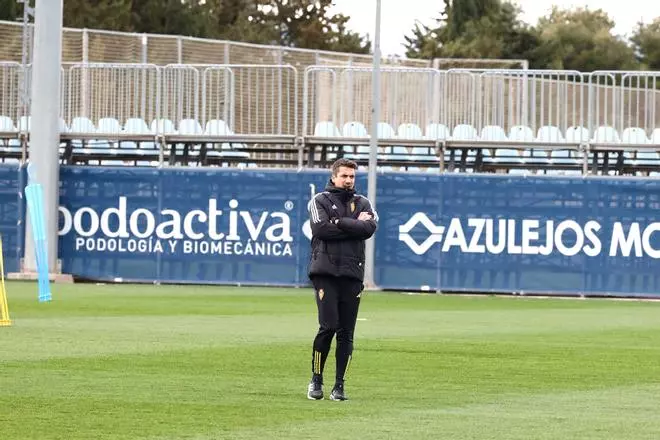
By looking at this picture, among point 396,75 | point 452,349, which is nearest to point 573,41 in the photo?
point 396,75

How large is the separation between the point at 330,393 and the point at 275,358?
3.23 m

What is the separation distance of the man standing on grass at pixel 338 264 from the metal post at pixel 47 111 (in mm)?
21903

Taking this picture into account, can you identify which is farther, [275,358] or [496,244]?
[496,244]

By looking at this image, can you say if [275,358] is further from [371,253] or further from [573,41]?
[573,41]

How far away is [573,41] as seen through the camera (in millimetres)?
96062

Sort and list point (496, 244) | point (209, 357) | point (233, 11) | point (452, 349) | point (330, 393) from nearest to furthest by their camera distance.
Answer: point (330, 393)
point (209, 357)
point (452, 349)
point (496, 244)
point (233, 11)

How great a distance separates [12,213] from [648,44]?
66267 millimetres

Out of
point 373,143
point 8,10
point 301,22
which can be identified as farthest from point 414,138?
point 301,22

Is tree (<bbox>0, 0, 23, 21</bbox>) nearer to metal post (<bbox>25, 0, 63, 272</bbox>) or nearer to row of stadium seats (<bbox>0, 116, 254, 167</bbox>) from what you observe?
row of stadium seats (<bbox>0, 116, 254, 167</bbox>)

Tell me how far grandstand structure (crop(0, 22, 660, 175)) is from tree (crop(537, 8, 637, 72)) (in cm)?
5533

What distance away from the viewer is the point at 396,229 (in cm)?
3425

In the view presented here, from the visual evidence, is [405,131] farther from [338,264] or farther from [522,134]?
[338,264]

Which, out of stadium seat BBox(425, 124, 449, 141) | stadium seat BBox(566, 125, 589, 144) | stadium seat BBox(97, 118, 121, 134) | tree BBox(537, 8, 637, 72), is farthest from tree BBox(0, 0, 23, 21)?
tree BBox(537, 8, 637, 72)

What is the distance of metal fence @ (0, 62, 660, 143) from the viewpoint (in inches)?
1346
